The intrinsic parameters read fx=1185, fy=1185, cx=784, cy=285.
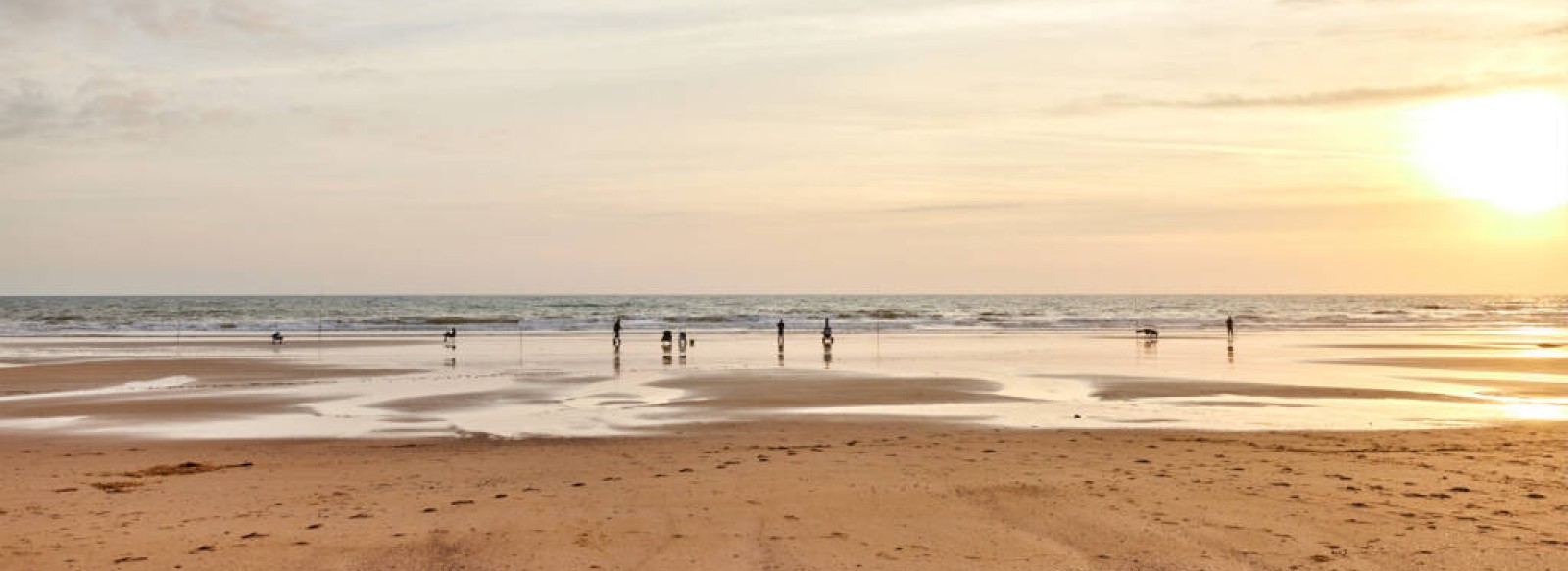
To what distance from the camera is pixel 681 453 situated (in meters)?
13.8

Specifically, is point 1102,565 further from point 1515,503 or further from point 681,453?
point 681,453

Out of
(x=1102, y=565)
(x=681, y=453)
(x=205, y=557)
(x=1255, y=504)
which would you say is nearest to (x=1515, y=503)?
(x=1255, y=504)

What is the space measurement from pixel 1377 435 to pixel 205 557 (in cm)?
1357

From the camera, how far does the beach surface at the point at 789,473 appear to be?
8766mm

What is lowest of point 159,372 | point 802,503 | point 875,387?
point 875,387

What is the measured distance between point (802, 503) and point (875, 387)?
13.8 meters

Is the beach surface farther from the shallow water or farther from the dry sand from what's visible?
the shallow water

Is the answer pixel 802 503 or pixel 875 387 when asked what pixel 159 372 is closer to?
pixel 875 387

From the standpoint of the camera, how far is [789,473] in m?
12.2

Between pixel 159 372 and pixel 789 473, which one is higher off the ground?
pixel 159 372

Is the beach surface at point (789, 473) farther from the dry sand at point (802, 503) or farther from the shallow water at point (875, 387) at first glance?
the shallow water at point (875, 387)

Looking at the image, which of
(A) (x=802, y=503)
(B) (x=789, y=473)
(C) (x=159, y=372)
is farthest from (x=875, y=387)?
(C) (x=159, y=372)

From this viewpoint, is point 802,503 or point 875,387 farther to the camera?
point 875,387

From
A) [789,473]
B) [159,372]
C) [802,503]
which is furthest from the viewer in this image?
[159,372]
